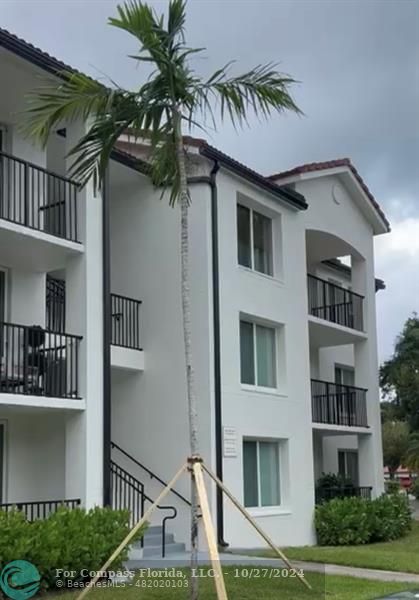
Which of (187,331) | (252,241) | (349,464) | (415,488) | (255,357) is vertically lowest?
(415,488)

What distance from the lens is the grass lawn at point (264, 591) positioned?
11414 millimetres

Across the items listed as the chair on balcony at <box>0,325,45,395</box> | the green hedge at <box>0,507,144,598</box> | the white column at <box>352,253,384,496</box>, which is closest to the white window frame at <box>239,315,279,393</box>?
the white column at <box>352,253,384,496</box>

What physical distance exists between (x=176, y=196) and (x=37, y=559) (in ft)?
17.7

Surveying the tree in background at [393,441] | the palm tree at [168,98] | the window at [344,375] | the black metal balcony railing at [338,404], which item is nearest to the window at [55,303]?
the palm tree at [168,98]

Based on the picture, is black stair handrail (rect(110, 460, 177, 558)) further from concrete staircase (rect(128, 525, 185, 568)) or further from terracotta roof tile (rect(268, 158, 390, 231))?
terracotta roof tile (rect(268, 158, 390, 231))

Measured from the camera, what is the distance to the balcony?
18.1m

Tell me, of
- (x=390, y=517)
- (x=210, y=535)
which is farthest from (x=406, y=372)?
(x=210, y=535)

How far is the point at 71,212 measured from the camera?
15266 mm

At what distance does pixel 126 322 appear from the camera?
61.2 ft

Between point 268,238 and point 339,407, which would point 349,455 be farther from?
point 268,238

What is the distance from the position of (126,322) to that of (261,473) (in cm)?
475

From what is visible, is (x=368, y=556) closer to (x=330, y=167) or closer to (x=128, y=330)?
(x=128, y=330)

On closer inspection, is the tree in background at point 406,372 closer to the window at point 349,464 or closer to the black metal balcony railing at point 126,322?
the window at point 349,464

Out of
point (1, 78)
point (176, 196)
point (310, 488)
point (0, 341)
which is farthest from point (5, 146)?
point (310, 488)
